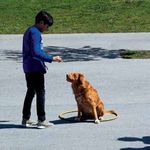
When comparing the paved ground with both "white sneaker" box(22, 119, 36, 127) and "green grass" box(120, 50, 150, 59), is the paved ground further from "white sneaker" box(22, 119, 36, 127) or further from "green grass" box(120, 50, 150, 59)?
"green grass" box(120, 50, 150, 59)

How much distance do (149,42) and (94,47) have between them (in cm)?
160

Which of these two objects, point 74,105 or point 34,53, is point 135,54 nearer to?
point 74,105

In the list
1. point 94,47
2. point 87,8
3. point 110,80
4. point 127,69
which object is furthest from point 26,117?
point 87,8

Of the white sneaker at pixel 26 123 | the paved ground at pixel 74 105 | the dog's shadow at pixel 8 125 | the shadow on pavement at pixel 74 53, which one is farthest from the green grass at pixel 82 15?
the white sneaker at pixel 26 123

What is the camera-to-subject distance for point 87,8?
22.7m

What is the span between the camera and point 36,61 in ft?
28.7

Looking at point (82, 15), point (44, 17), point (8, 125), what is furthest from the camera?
point (82, 15)

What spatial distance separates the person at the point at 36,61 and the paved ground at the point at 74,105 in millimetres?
268

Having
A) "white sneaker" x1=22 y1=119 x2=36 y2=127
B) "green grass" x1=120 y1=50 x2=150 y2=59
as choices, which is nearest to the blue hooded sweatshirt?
"white sneaker" x1=22 y1=119 x2=36 y2=127

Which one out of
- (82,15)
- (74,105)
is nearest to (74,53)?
Result: (74,105)

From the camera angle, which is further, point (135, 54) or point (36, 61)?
point (135, 54)

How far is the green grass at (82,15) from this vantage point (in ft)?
63.1

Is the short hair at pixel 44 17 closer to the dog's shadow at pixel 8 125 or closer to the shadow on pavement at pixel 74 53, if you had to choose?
the dog's shadow at pixel 8 125

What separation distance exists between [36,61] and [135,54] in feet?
21.6
